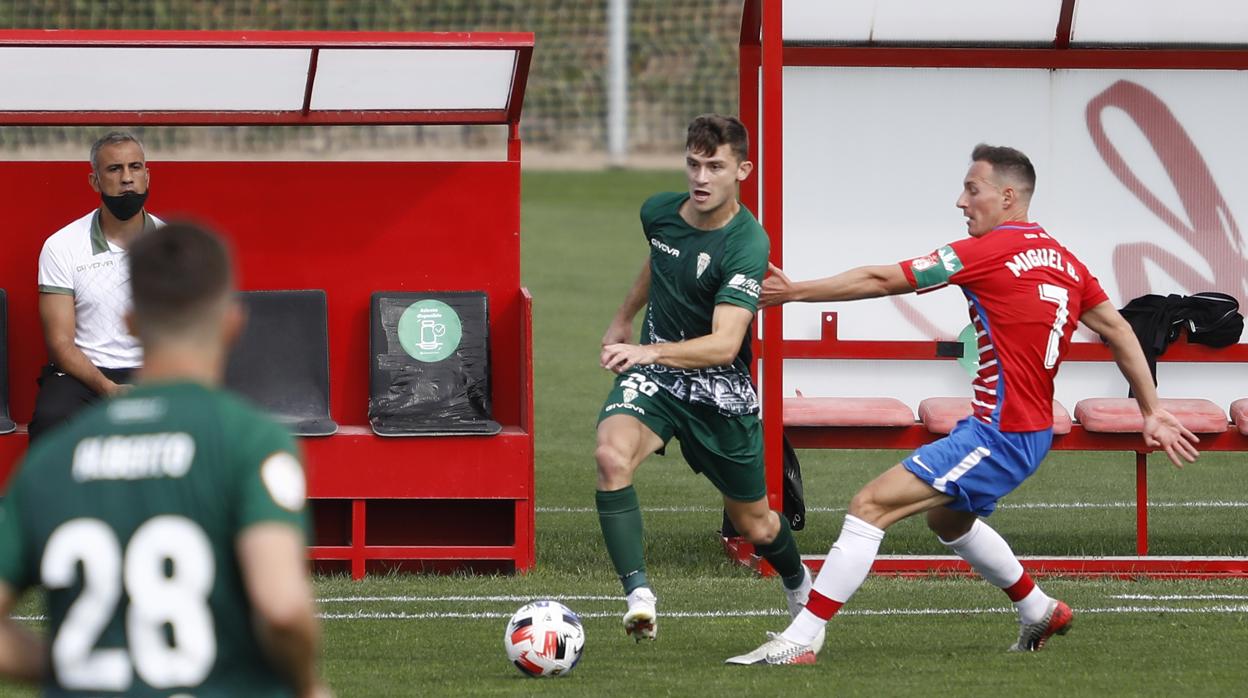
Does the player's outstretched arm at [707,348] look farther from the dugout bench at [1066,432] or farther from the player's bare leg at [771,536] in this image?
the dugout bench at [1066,432]

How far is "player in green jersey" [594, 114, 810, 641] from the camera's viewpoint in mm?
6387

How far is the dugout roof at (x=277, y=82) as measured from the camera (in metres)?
7.95

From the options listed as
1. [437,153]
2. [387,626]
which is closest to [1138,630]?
[387,626]

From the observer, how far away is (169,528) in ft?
8.48

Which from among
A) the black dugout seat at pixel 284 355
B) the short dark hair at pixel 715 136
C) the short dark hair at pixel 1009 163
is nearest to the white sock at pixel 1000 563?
the short dark hair at pixel 1009 163

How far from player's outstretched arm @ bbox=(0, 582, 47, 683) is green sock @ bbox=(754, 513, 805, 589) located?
14.1 feet

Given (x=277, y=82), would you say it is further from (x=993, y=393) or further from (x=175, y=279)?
(x=175, y=279)

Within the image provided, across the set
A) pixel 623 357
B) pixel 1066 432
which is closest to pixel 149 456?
pixel 623 357

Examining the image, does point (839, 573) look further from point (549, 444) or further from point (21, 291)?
point (549, 444)

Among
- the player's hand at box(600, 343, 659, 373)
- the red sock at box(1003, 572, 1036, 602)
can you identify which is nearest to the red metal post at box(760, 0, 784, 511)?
the red sock at box(1003, 572, 1036, 602)

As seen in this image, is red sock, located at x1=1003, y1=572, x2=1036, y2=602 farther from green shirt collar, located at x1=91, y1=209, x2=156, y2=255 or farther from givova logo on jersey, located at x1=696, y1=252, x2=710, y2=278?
green shirt collar, located at x1=91, y1=209, x2=156, y2=255

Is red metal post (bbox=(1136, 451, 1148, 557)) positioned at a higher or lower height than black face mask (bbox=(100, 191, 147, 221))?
lower

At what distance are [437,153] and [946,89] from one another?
1941 centimetres

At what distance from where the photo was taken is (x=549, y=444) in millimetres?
13000
